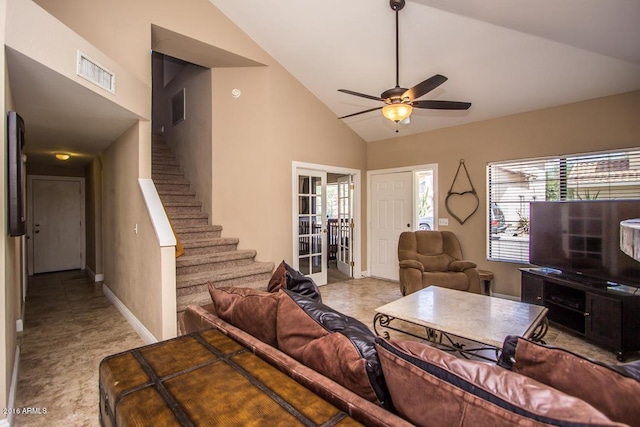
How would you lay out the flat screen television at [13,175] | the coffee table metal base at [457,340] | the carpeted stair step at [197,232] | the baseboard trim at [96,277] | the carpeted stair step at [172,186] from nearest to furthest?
1. the flat screen television at [13,175]
2. the coffee table metal base at [457,340]
3. the carpeted stair step at [197,232]
4. the carpeted stair step at [172,186]
5. the baseboard trim at [96,277]

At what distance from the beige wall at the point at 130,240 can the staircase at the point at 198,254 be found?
363mm

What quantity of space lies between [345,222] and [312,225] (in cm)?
106

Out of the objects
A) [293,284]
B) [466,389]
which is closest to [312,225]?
[293,284]

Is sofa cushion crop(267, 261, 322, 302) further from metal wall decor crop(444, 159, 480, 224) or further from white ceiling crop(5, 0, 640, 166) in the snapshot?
metal wall decor crop(444, 159, 480, 224)

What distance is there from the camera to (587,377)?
2.60 feet

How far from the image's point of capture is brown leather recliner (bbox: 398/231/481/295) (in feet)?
13.1

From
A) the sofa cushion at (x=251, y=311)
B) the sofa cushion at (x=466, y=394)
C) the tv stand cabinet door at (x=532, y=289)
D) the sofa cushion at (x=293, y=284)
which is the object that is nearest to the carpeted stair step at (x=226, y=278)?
the sofa cushion at (x=293, y=284)

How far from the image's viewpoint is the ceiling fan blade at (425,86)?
2.57 meters

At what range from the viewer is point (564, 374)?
83cm

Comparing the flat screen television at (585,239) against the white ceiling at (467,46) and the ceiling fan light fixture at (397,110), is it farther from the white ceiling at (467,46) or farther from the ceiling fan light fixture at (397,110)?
the ceiling fan light fixture at (397,110)

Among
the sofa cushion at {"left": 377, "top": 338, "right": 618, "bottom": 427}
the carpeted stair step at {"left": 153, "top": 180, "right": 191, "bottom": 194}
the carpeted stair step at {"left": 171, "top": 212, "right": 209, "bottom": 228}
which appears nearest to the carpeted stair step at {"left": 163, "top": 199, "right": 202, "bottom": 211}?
the carpeted stair step at {"left": 171, "top": 212, "right": 209, "bottom": 228}

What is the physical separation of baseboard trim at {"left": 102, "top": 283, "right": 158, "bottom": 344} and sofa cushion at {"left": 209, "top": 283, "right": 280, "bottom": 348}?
1.61 meters

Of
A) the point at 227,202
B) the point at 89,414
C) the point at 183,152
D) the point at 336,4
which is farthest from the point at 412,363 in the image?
the point at 183,152

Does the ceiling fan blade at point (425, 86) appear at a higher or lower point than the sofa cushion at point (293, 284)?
higher
